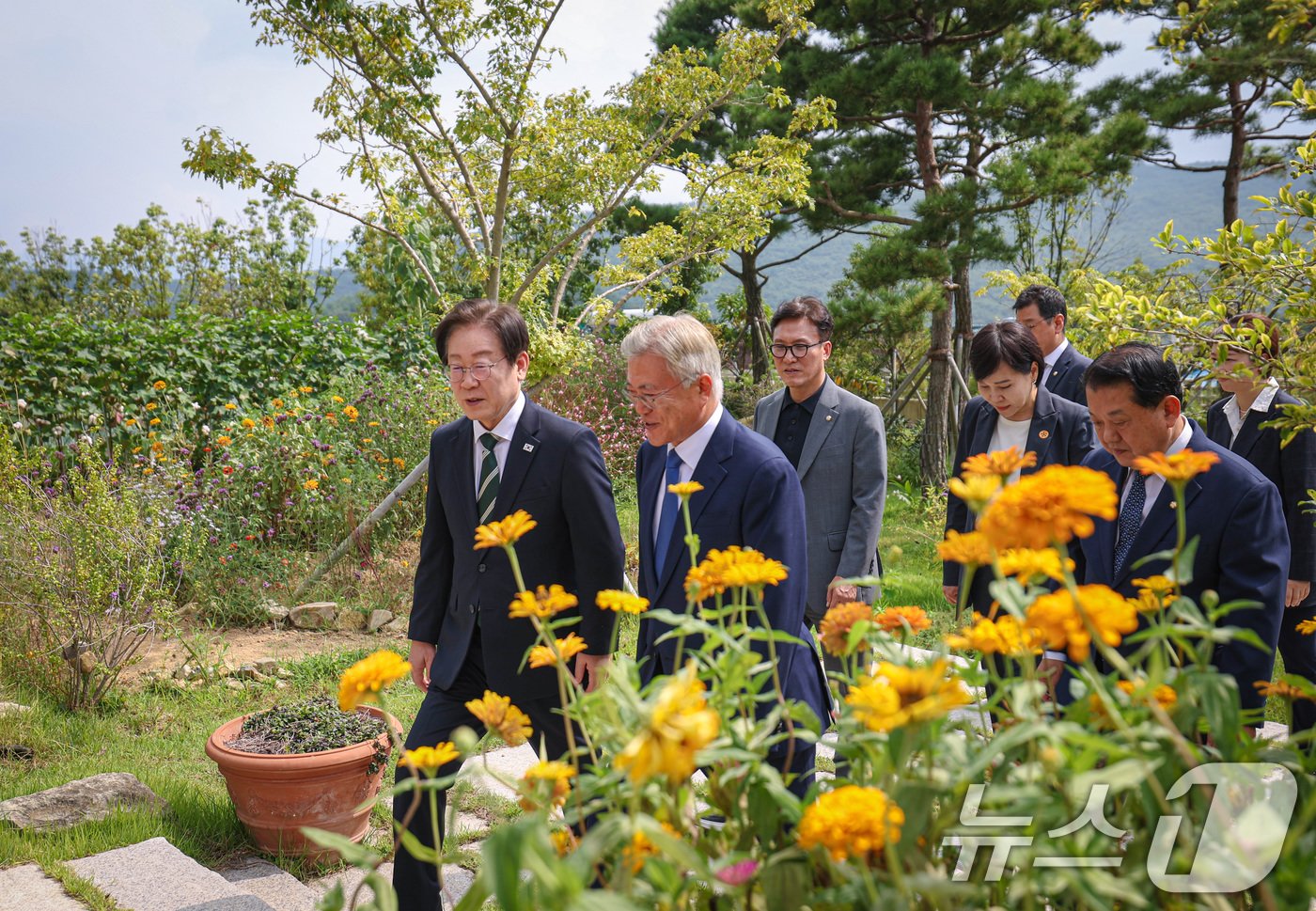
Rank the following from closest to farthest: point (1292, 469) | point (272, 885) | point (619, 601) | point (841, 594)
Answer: point (619, 601) < point (272, 885) < point (841, 594) < point (1292, 469)

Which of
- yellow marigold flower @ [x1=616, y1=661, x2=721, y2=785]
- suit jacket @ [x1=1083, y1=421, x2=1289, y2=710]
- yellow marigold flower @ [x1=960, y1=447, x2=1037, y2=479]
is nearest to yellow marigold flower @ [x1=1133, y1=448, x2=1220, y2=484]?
yellow marigold flower @ [x1=960, y1=447, x2=1037, y2=479]

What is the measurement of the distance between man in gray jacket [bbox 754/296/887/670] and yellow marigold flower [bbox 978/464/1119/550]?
8.60 feet

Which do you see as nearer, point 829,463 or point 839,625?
point 839,625

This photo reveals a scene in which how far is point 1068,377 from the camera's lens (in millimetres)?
4055

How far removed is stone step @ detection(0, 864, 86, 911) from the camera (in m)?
2.47

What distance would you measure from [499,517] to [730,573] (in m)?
1.52

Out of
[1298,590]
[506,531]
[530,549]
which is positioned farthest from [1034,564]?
[1298,590]

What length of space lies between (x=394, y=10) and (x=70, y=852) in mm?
4457

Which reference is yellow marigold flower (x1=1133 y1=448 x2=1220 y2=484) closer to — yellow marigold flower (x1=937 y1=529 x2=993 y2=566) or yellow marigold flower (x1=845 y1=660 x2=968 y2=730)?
yellow marigold flower (x1=937 y1=529 x2=993 y2=566)

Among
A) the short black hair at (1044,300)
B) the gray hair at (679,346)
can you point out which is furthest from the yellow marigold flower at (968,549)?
the short black hair at (1044,300)

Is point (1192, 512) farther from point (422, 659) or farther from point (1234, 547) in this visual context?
point (422, 659)

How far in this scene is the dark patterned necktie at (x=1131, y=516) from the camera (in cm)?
206

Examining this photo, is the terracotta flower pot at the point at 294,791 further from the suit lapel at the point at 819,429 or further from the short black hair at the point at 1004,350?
the short black hair at the point at 1004,350

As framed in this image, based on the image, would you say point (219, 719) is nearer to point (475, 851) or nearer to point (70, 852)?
point (70, 852)
